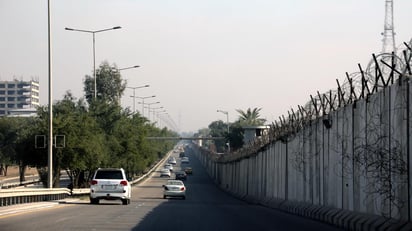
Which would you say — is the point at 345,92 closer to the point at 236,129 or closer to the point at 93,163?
the point at 93,163

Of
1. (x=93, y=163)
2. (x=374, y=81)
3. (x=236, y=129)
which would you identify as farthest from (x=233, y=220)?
(x=236, y=129)

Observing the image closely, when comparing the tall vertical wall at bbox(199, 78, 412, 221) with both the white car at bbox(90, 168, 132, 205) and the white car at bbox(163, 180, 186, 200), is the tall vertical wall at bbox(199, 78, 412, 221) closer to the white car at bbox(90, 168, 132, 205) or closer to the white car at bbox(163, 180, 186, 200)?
the white car at bbox(90, 168, 132, 205)

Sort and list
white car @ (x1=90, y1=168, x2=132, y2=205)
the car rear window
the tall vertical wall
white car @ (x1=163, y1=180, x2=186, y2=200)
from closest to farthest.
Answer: the tall vertical wall < white car @ (x1=90, y1=168, x2=132, y2=205) < the car rear window < white car @ (x1=163, y1=180, x2=186, y2=200)

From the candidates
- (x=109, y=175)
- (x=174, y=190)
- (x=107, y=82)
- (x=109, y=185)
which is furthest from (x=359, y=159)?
(x=107, y=82)

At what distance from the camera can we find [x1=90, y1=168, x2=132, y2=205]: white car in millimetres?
39344

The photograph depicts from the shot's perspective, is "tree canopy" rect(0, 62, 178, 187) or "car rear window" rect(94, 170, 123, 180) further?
"tree canopy" rect(0, 62, 178, 187)

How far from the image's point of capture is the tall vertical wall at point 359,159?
20328 millimetres

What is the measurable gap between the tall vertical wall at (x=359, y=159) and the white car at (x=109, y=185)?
8889 mm

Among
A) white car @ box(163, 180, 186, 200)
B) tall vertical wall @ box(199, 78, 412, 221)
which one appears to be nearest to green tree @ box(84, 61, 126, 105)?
white car @ box(163, 180, 186, 200)

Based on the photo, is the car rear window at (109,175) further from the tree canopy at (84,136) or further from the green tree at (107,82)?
the green tree at (107,82)

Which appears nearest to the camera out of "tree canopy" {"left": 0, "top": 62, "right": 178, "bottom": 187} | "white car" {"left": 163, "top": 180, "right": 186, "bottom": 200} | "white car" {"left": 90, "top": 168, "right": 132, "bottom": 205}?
"white car" {"left": 90, "top": 168, "right": 132, "bottom": 205}

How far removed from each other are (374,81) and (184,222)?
7.58 meters

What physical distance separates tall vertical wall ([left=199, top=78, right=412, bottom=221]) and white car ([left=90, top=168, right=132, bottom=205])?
8.89 m


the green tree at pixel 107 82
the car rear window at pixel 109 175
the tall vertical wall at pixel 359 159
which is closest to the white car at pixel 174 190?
the tall vertical wall at pixel 359 159
